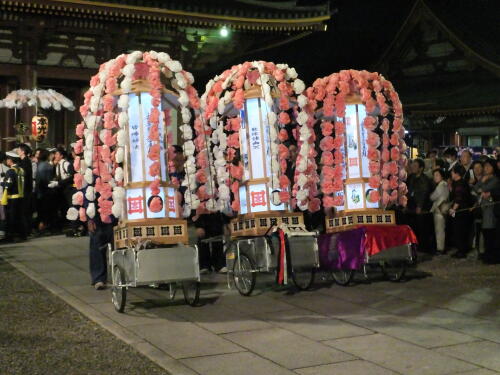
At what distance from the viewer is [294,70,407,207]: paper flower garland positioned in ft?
34.9

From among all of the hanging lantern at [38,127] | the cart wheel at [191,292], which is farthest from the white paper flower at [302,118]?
the hanging lantern at [38,127]

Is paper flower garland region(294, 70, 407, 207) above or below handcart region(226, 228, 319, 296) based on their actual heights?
Result: above

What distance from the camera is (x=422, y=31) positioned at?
106 ft

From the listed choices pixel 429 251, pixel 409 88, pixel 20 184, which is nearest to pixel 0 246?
pixel 20 184

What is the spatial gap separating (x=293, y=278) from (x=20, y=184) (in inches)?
320

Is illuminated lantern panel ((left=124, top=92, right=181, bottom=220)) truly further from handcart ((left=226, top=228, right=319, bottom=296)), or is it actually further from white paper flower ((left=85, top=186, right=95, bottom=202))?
handcart ((left=226, top=228, right=319, bottom=296))

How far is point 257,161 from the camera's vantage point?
34.0ft

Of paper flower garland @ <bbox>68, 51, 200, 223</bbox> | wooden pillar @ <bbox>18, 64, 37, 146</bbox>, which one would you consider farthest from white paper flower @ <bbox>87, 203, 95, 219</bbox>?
wooden pillar @ <bbox>18, 64, 37, 146</bbox>

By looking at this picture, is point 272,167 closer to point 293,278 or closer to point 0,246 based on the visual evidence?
point 293,278

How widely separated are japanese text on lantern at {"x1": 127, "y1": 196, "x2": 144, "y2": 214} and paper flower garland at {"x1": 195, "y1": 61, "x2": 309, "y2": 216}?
981mm

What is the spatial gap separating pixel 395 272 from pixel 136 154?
14.5 feet

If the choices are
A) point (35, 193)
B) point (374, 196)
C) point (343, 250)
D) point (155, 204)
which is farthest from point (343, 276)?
point (35, 193)

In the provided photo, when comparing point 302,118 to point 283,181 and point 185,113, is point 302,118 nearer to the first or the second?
point 283,181

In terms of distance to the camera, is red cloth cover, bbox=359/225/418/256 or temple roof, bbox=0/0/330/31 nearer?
red cloth cover, bbox=359/225/418/256
